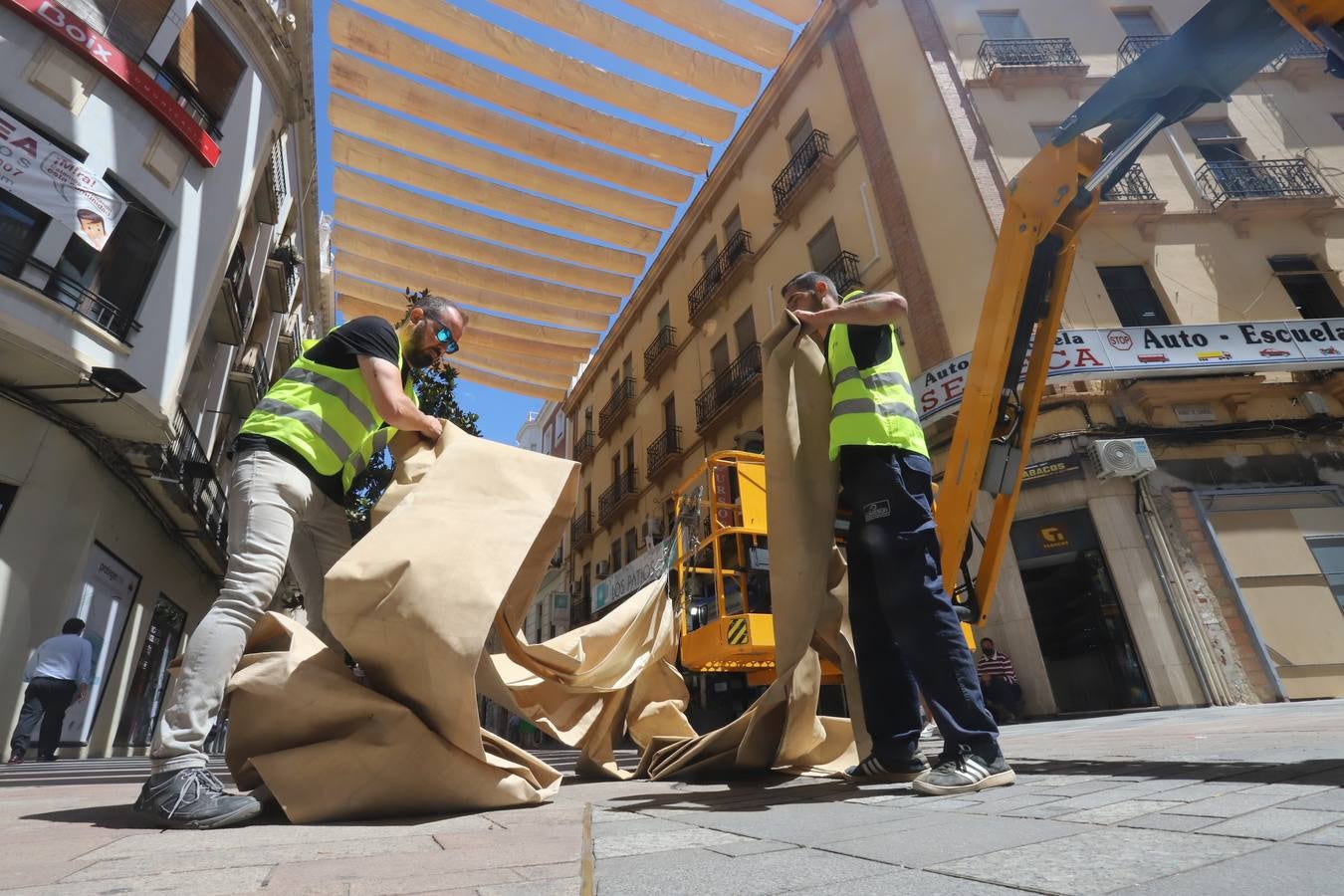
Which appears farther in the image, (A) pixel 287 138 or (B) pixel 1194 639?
(A) pixel 287 138

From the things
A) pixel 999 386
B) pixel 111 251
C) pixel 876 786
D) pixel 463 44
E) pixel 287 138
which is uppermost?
pixel 287 138

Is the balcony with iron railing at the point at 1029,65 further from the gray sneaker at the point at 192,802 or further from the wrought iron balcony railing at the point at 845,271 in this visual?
the gray sneaker at the point at 192,802

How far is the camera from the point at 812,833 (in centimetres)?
133

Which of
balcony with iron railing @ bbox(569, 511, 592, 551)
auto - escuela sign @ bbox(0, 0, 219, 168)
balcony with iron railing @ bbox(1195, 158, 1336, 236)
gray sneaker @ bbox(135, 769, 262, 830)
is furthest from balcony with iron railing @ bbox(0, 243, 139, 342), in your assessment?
balcony with iron railing @ bbox(1195, 158, 1336, 236)

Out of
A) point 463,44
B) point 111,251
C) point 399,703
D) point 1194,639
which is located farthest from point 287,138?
point 1194,639

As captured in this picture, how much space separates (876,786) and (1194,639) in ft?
26.5

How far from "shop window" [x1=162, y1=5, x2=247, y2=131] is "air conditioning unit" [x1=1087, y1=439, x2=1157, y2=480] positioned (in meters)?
12.9

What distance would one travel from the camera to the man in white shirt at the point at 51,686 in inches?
263

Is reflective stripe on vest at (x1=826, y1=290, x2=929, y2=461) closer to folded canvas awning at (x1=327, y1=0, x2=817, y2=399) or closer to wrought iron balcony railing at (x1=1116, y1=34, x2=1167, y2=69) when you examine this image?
folded canvas awning at (x1=327, y1=0, x2=817, y2=399)

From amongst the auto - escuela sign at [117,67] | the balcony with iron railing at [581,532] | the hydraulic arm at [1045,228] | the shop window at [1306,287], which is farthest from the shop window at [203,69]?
the shop window at [1306,287]

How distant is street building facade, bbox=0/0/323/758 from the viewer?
7.28 m

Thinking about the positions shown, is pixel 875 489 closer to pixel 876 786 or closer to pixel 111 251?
pixel 876 786

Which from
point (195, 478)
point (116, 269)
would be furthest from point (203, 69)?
point (195, 478)

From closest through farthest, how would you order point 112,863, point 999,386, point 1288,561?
point 112,863 → point 999,386 → point 1288,561
